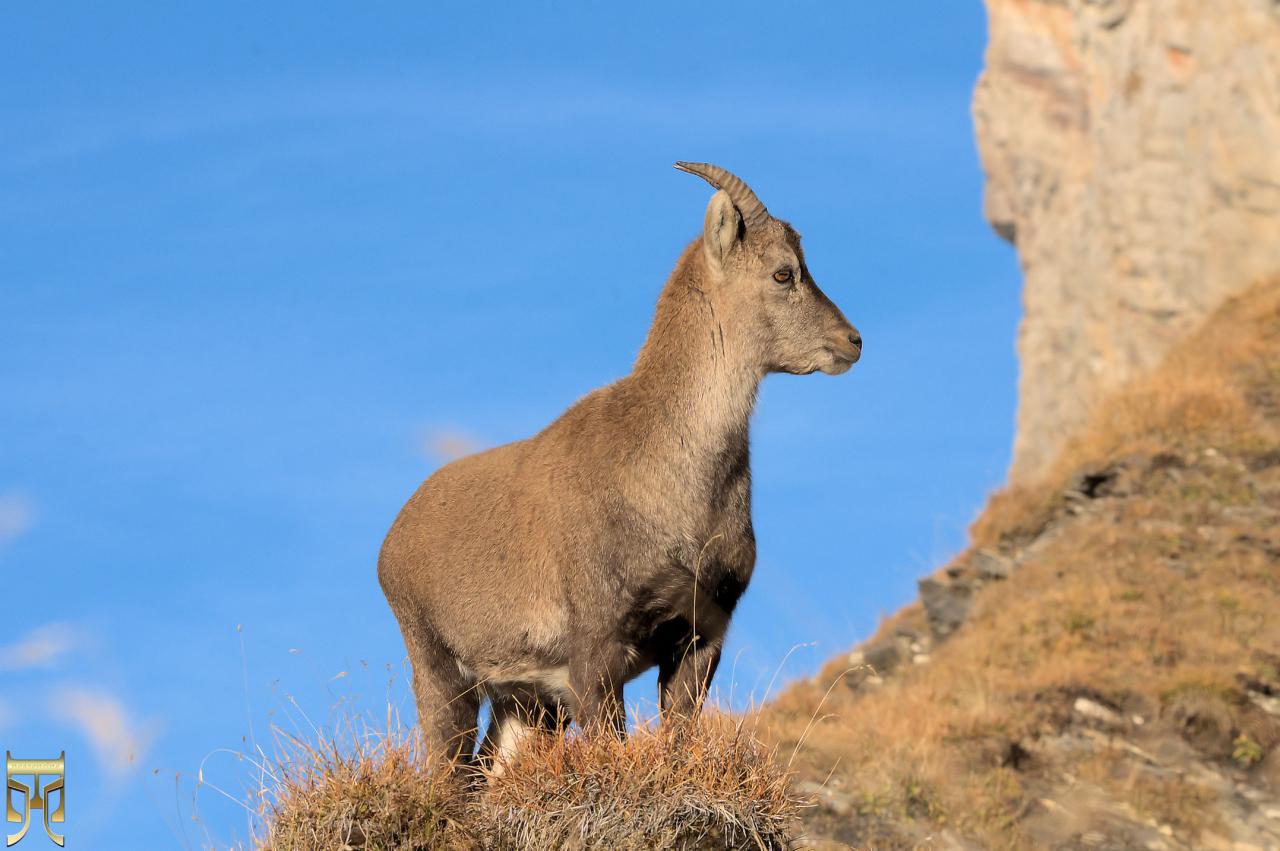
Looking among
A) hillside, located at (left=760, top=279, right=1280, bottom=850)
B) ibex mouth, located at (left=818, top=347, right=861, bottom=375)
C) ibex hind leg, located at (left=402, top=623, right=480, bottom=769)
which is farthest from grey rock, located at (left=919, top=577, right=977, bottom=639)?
ibex hind leg, located at (left=402, top=623, right=480, bottom=769)

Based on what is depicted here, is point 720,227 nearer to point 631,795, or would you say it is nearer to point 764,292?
point 764,292

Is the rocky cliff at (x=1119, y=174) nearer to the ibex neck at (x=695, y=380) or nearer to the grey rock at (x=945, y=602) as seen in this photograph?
the grey rock at (x=945, y=602)

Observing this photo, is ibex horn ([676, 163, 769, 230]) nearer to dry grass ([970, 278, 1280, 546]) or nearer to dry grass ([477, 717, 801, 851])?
dry grass ([477, 717, 801, 851])

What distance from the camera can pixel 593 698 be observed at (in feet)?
26.6

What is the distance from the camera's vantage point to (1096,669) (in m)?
20.8

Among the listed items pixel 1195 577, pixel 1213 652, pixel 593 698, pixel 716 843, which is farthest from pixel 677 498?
pixel 1195 577

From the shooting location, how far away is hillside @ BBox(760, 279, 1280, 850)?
59.6 ft

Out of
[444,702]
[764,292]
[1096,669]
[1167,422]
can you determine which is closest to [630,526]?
[764,292]

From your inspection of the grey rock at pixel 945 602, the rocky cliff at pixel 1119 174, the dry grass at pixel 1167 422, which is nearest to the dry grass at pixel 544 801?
the grey rock at pixel 945 602

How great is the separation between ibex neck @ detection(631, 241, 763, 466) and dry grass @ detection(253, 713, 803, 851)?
5.26 ft

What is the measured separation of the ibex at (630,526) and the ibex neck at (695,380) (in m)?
0.01

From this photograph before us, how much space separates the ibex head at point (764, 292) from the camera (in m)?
8.78

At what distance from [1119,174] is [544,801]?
54.3 meters

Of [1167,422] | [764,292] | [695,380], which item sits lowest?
[695,380]
